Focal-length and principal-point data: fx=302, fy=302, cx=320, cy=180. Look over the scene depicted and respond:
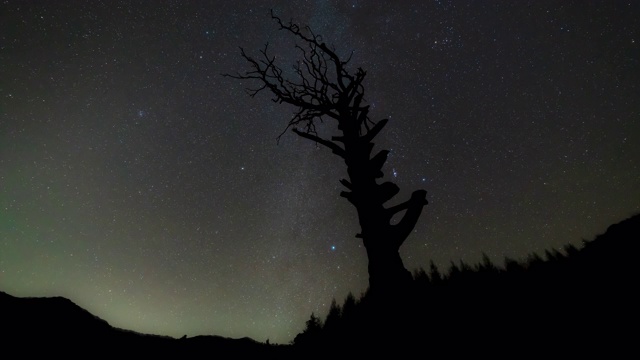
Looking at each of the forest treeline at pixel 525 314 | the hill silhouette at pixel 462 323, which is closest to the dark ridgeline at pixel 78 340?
the hill silhouette at pixel 462 323

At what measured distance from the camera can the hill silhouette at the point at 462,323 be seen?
4.35m

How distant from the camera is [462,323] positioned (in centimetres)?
505

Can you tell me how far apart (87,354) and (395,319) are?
25.4ft

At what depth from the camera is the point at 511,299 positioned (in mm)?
6312

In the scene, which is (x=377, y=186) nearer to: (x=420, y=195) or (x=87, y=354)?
(x=420, y=195)

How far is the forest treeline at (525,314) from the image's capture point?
4.34 meters

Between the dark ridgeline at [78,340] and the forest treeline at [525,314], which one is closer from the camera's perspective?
the forest treeline at [525,314]

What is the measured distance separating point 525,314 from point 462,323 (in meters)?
1.35

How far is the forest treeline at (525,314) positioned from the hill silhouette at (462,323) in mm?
15

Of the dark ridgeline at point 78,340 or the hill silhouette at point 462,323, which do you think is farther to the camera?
the dark ridgeline at point 78,340

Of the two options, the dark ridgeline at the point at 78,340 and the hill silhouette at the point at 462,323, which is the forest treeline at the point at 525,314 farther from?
the dark ridgeline at the point at 78,340

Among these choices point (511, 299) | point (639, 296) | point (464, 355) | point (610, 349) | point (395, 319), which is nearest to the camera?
point (610, 349)

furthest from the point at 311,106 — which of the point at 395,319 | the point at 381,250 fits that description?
the point at 395,319

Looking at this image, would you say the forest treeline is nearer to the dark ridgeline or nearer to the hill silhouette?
the hill silhouette
